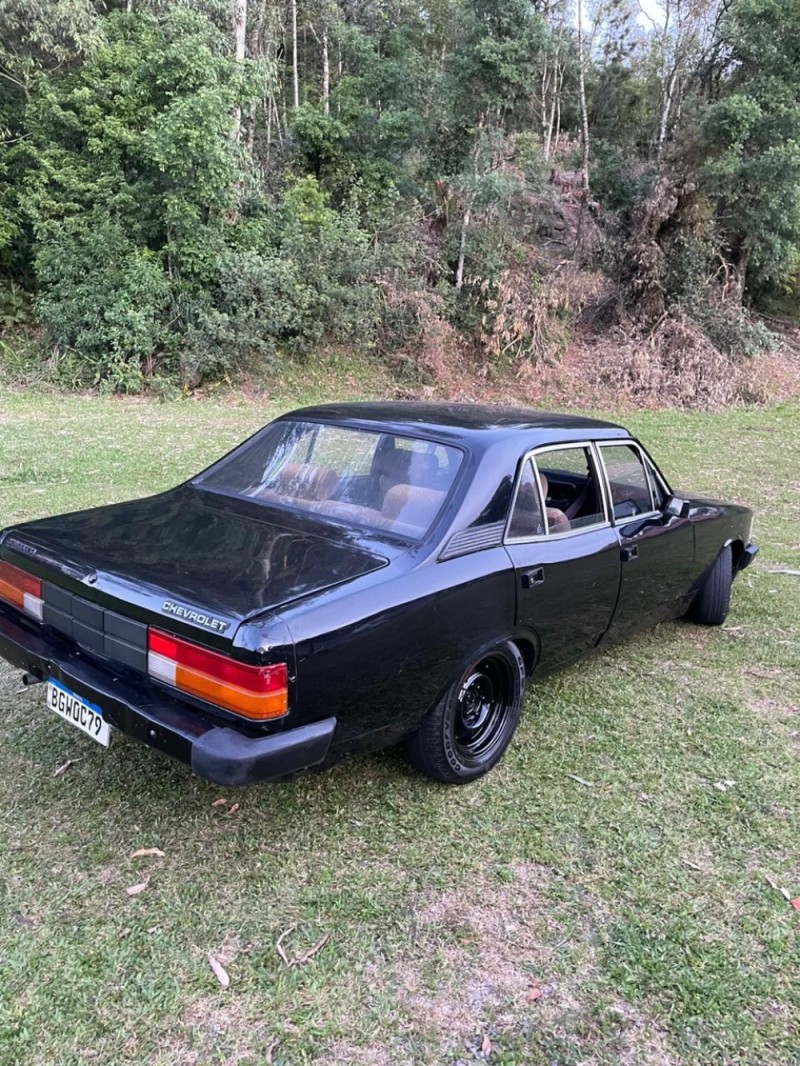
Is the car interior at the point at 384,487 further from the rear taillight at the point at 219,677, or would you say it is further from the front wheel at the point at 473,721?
the rear taillight at the point at 219,677

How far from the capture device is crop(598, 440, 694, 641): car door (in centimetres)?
392

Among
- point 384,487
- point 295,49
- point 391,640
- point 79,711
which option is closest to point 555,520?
point 384,487

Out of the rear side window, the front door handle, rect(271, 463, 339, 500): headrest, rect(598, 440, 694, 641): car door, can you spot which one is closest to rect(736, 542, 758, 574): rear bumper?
rect(598, 440, 694, 641): car door

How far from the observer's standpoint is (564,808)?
3.05m

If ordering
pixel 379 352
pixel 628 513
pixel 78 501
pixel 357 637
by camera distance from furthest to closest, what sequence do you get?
pixel 379 352 < pixel 78 501 < pixel 628 513 < pixel 357 637

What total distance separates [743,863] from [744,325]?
60.8ft

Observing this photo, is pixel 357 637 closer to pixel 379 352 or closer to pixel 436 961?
pixel 436 961

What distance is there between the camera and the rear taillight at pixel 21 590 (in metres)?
2.97

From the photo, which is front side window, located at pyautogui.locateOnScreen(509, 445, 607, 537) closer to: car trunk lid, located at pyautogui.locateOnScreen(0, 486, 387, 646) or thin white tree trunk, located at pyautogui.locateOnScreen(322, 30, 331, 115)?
car trunk lid, located at pyautogui.locateOnScreen(0, 486, 387, 646)

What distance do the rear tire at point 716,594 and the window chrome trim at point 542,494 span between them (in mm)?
1348

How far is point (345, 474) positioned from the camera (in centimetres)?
340

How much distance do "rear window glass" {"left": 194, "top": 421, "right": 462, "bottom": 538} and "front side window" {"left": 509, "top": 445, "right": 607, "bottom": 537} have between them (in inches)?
14.7

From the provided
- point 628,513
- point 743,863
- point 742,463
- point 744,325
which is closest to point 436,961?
point 743,863

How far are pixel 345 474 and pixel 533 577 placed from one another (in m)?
0.93
